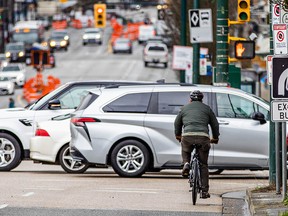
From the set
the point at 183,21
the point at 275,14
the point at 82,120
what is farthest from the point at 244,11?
the point at 183,21

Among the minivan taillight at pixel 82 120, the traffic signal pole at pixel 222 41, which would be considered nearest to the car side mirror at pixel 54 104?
the minivan taillight at pixel 82 120

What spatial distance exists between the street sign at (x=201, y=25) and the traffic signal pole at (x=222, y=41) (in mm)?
4988

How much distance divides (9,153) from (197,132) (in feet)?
21.8

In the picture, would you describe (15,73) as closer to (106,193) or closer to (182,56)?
(182,56)

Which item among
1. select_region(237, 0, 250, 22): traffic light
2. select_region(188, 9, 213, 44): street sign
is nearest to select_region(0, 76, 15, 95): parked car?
select_region(188, 9, 213, 44): street sign

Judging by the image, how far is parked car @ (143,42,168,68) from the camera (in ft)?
271

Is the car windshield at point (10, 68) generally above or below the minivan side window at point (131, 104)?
below

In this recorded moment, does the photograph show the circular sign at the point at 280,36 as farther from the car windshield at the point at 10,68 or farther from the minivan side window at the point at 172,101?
the car windshield at the point at 10,68

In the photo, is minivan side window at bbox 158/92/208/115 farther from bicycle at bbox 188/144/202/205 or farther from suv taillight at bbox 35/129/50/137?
bicycle at bbox 188/144/202/205

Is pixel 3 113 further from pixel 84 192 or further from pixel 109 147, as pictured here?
pixel 84 192

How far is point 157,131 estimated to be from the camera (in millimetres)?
20719

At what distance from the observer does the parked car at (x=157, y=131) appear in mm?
20625

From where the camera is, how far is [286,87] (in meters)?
14.9

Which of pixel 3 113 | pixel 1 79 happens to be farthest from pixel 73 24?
pixel 3 113
